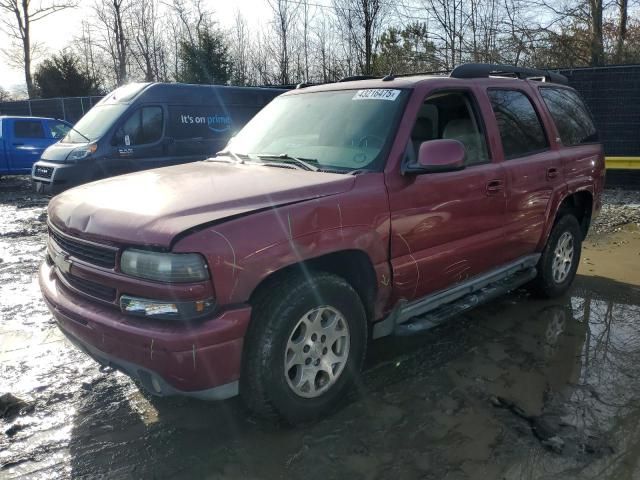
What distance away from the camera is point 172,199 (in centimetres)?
280

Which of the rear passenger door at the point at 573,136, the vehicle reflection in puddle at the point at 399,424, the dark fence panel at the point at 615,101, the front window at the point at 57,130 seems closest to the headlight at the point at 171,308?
the vehicle reflection in puddle at the point at 399,424

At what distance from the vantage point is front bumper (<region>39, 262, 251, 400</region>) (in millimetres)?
2420

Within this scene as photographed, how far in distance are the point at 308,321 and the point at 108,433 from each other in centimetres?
132

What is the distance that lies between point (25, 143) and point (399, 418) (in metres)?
13.9

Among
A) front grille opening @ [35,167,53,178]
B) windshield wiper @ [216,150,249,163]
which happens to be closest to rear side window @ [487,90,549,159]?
windshield wiper @ [216,150,249,163]

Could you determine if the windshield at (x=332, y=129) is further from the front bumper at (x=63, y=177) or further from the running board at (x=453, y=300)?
the front bumper at (x=63, y=177)

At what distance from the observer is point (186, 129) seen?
34.2 ft

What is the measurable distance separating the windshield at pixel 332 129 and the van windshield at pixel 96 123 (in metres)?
6.49

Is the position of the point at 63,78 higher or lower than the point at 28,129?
higher

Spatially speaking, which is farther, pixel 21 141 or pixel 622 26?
pixel 622 26

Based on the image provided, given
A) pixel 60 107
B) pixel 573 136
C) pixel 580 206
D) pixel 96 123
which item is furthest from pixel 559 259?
pixel 60 107

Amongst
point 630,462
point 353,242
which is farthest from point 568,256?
point 353,242

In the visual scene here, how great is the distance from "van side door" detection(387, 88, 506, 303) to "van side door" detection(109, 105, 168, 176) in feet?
24.0

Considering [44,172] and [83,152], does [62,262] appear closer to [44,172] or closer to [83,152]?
[83,152]
